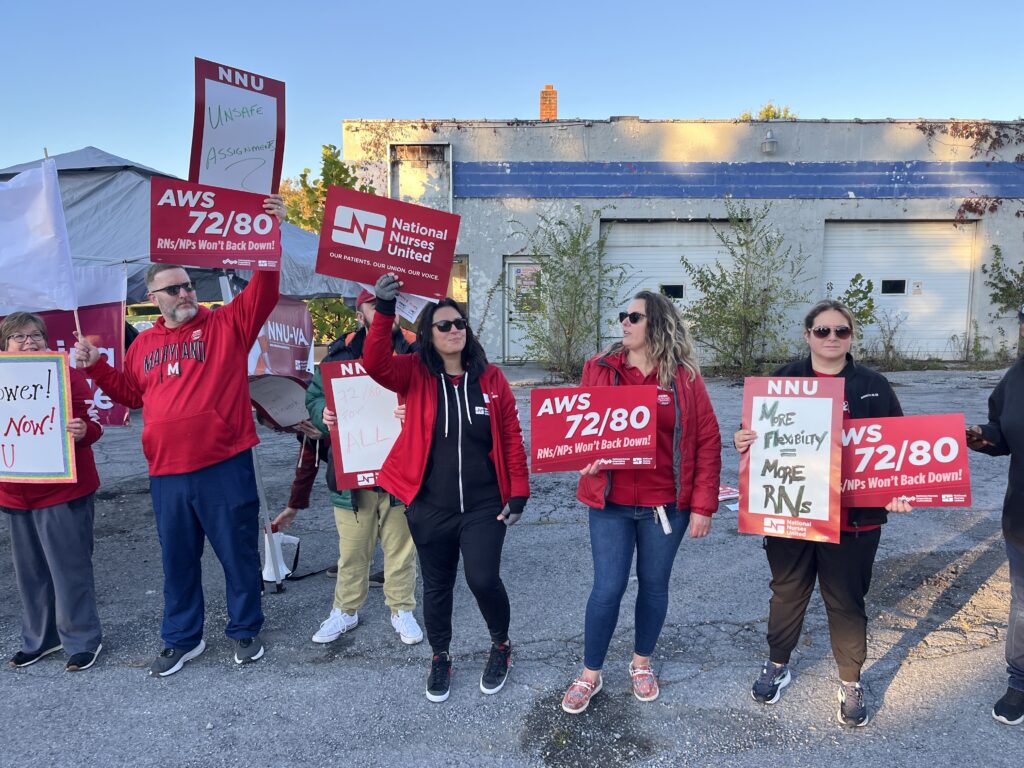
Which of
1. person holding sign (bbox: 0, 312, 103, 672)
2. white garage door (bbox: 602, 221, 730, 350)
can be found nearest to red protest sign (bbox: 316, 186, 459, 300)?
person holding sign (bbox: 0, 312, 103, 672)

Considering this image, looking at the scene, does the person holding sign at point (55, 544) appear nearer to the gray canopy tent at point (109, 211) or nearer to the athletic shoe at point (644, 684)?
the gray canopy tent at point (109, 211)

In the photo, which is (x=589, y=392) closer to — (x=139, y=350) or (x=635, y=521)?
(x=635, y=521)

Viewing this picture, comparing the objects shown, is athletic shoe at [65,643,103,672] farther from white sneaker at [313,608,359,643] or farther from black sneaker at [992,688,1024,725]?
black sneaker at [992,688,1024,725]

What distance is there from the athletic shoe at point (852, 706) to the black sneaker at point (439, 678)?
1843 mm

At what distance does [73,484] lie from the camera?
369cm

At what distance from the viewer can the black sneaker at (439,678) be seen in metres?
3.34

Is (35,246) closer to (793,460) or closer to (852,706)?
(793,460)

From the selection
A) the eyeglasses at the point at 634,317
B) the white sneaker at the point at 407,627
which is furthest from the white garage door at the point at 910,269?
the white sneaker at the point at 407,627

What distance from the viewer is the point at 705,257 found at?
16.4 m

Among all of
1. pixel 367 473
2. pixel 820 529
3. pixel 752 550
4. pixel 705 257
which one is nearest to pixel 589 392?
pixel 820 529

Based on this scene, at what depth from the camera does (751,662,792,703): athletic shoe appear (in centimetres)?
325

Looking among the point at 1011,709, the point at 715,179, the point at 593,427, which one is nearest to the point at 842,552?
the point at 1011,709

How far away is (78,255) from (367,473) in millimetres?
3815

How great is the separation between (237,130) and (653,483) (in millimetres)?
2890
